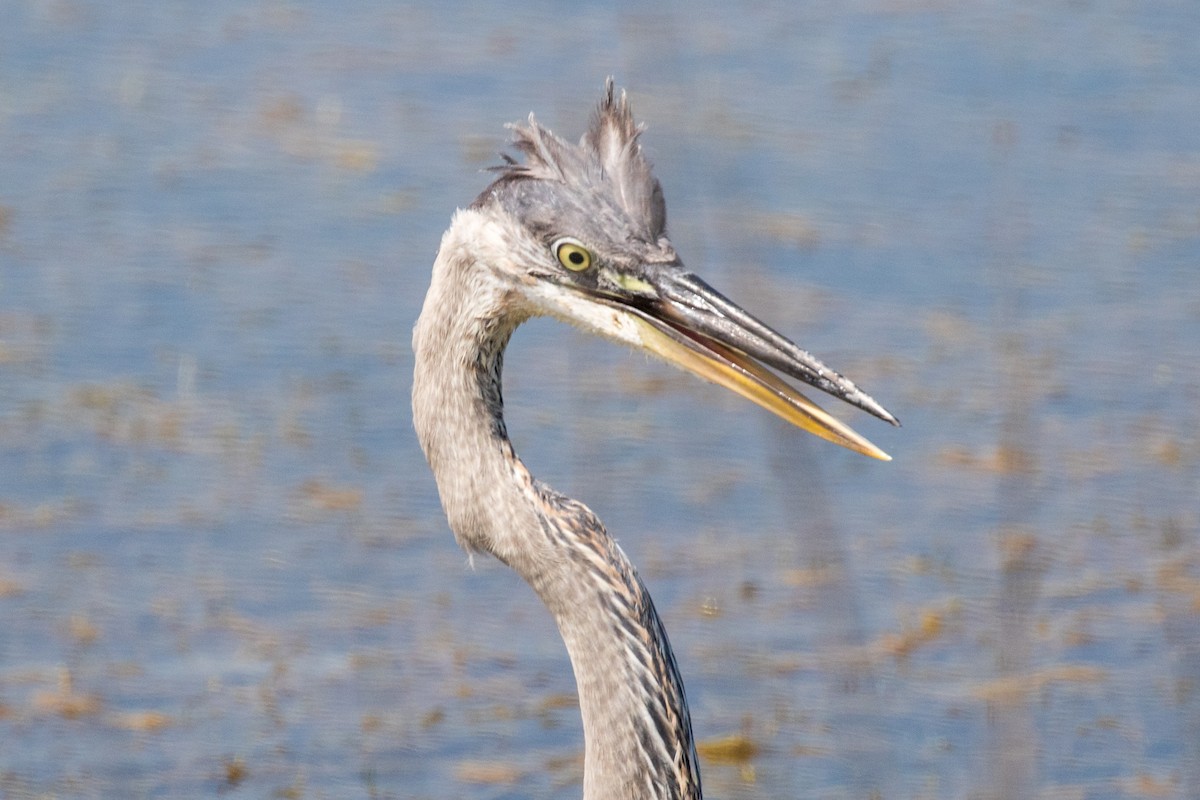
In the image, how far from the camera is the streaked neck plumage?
12.0 feet

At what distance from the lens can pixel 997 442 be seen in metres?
7.10

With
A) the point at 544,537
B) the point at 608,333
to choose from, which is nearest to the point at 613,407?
the point at 608,333

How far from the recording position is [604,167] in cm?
376

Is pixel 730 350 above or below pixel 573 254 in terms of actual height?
below

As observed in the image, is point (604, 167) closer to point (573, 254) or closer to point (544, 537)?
point (573, 254)

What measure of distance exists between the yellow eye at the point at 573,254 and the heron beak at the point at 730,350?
0.08m

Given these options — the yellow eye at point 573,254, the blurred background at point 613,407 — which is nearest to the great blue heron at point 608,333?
the yellow eye at point 573,254

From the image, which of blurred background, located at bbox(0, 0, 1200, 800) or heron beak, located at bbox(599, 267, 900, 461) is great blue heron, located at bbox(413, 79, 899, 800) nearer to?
heron beak, located at bbox(599, 267, 900, 461)

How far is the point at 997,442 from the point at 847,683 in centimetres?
352

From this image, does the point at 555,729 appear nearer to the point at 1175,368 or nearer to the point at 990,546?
the point at 990,546

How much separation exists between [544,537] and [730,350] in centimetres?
48

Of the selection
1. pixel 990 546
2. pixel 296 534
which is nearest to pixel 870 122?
pixel 990 546

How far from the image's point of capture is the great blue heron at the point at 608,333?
3676 mm

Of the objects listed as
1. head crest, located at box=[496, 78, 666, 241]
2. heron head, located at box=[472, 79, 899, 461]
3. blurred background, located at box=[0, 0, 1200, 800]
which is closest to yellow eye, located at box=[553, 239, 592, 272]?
heron head, located at box=[472, 79, 899, 461]
